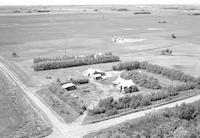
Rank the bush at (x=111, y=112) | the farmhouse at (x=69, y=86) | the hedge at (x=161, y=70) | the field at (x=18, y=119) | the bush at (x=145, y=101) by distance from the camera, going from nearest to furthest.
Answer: the field at (x=18, y=119) → the bush at (x=111, y=112) → the bush at (x=145, y=101) → the farmhouse at (x=69, y=86) → the hedge at (x=161, y=70)

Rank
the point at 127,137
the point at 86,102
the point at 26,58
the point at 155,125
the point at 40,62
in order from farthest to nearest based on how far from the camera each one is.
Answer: the point at 26,58 → the point at 40,62 → the point at 86,102 → the point at 155,125 → the point at 127,137

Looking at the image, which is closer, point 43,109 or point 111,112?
point 111,112

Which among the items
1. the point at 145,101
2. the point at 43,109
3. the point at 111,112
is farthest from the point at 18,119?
the point at 145,101

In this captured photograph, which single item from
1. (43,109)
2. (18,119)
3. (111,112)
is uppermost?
(111,112)

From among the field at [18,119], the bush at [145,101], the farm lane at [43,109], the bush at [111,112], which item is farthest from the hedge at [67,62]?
the bush at [111,112]

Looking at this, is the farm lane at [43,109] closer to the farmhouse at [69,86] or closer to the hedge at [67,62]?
the farmhouse at [69,86]

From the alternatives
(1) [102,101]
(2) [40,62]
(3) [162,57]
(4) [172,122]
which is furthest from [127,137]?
(3) [162,57]

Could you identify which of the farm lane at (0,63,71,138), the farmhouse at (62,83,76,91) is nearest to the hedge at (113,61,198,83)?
the farmhouse at (62,83,76,91)

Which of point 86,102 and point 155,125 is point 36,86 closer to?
point 86,102

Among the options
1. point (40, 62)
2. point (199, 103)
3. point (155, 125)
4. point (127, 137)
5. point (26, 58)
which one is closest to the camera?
point (127, 137)

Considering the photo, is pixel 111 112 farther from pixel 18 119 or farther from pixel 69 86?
pixel 69 86

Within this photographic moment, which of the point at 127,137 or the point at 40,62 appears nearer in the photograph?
the point at 127,137
